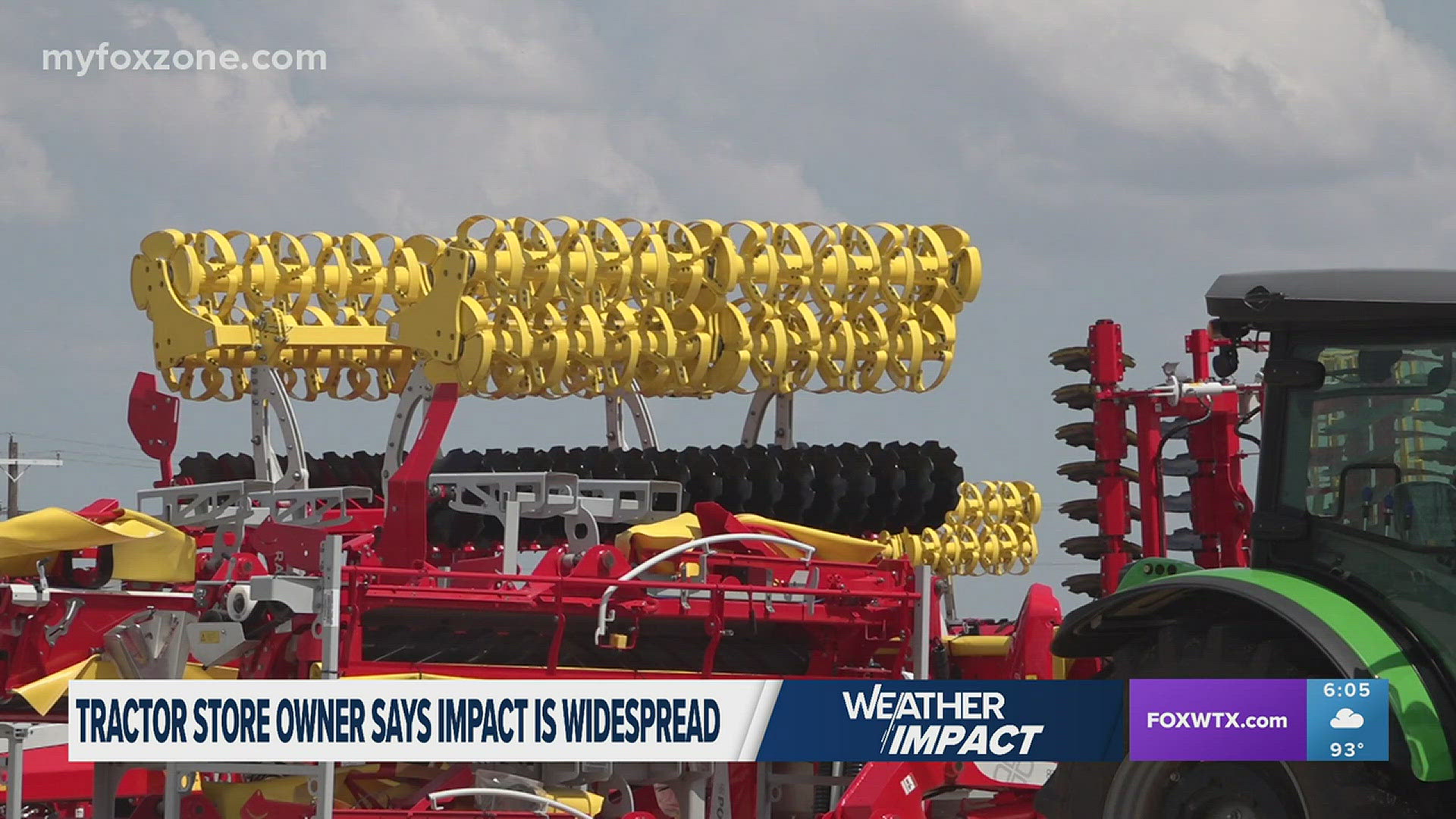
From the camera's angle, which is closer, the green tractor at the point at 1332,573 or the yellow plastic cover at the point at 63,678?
the green tractor at the point at 1332,573

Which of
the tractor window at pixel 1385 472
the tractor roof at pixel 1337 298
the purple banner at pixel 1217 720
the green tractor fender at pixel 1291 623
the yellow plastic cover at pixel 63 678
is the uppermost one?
the tractor roof at pixel 1337 298

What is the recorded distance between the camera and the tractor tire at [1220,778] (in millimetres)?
5836

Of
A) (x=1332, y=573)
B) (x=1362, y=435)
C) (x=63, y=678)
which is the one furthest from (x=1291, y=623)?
(x=63, y=678)

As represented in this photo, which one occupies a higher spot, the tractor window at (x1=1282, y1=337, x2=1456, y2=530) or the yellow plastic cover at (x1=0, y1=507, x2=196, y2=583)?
the tractor window at (x1=1282, y1=337, x2=1456, y2=530)

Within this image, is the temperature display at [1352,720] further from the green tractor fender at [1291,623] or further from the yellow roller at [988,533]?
the yellow roller at [988,533]

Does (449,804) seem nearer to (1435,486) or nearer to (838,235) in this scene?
(1435,486)

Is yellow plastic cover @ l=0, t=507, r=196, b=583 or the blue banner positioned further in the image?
yellow plastic cover @ l=0, t=507, r=196, b=583

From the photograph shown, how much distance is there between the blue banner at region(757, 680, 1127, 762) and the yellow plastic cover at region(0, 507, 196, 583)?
3419 mm

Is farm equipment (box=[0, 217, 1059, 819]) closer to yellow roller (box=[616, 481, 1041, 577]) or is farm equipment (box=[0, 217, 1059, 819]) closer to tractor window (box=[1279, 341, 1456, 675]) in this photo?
tractor window (box=[1279, 341, 1456, 675])

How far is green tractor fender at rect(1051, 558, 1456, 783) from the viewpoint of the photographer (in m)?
5.80

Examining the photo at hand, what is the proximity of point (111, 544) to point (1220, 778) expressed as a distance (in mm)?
5733

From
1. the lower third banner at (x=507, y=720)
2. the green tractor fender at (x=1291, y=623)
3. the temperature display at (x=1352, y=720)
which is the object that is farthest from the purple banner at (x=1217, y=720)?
the lower third banner at (x=507, y=720)

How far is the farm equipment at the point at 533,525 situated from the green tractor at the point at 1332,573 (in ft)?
6.94

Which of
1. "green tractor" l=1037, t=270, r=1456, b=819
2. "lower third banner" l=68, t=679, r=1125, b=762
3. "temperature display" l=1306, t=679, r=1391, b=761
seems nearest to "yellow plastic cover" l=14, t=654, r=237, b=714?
"lower third banner" l=68, t=679, r=1125, b=762
